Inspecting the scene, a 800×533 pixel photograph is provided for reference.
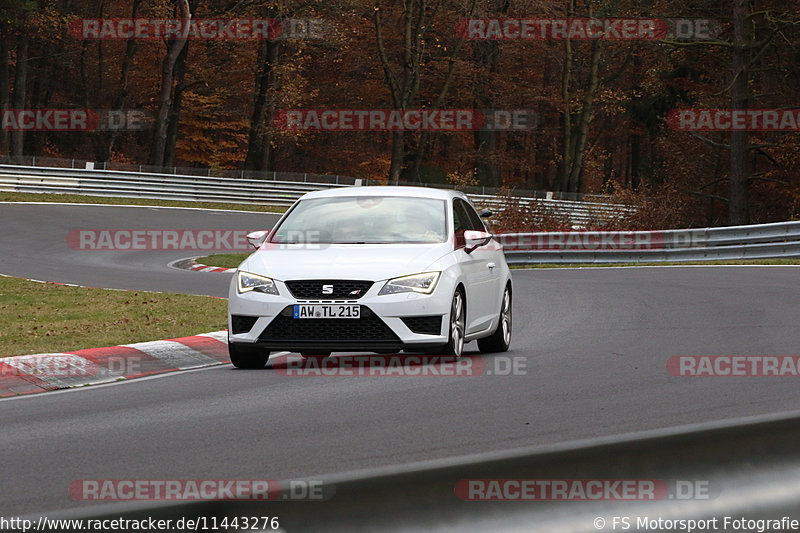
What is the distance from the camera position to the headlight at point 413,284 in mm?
10414

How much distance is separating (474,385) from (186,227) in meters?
29.0

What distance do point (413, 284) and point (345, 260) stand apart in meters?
0.65

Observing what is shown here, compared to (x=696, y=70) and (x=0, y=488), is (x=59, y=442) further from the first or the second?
A: (x=696, y=70)

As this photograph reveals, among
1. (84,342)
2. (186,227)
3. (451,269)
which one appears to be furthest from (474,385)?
(186,227)

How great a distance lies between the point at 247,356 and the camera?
11.0 m

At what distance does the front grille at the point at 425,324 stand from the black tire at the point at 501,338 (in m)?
1.81
